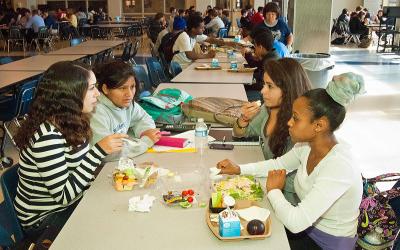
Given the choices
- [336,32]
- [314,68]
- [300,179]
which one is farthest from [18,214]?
[336,32]

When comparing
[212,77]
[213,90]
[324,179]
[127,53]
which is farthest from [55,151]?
[127,53]

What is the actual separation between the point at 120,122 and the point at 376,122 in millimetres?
4150

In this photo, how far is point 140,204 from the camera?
1805 millimetres

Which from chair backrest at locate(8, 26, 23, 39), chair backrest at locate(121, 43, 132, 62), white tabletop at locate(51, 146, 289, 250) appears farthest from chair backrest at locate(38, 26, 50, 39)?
white tabletop at locate(51, 146, 289, 250)

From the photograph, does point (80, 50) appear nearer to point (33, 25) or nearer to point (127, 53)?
point (127, 53)

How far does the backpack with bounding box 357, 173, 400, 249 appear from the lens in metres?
1.98

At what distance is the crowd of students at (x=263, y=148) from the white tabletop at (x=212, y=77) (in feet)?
6.46

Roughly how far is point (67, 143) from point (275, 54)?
9.16ft

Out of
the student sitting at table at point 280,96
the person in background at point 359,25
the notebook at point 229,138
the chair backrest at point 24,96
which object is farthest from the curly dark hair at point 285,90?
the person in background at point 359,25

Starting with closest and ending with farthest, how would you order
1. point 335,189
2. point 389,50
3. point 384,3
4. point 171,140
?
point 335,189 < point 171,140 < point 389,50 < point 384,3

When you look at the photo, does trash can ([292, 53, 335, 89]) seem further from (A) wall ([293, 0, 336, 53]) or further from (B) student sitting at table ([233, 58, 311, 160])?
(B) student sitting at table ([233, 58, 311, 160])

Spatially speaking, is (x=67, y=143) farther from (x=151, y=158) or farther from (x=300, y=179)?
(x=300, y=179)

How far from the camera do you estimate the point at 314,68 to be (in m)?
5.69

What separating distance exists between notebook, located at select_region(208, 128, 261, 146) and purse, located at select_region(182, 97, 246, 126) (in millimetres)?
98
